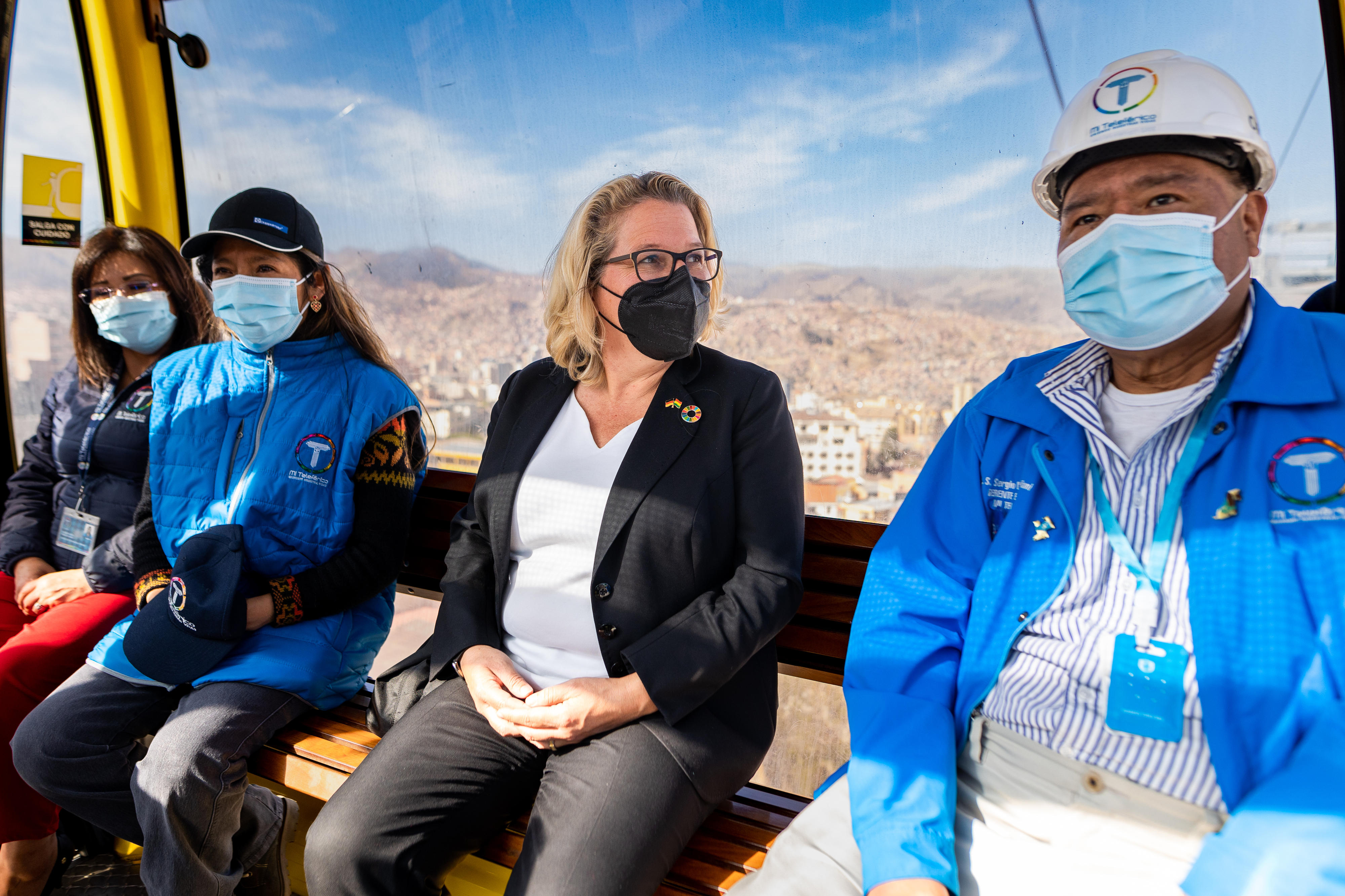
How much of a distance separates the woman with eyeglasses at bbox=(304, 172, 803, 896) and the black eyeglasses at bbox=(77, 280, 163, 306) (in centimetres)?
160

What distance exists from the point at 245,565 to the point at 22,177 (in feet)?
9.09

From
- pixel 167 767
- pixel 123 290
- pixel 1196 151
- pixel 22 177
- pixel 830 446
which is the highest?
pixel 22 177

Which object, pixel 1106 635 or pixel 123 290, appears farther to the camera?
pixel 123 290

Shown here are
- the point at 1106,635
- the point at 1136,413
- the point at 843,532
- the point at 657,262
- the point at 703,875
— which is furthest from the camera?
the point at 843,532

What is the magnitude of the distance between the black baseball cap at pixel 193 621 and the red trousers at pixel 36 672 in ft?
1.63

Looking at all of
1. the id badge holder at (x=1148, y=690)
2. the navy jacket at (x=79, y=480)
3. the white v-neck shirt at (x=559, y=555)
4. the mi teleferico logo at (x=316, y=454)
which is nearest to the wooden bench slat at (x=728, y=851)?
the white v-neck shirt at (x=559, y=555)

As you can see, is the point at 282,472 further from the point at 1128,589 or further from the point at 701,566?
the point at 1128,589

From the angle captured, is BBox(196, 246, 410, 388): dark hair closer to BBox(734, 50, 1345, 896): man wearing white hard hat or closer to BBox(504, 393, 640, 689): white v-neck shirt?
BBox(504, 393, 640, 689): white v-neck shirt

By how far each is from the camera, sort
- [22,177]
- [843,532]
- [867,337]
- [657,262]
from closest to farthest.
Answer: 1. [657,262]
2. [843,532]
3. [867,337]
4. [22,177]

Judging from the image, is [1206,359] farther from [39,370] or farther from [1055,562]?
[39,370]

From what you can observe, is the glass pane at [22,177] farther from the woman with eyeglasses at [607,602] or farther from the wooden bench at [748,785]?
the woman with eyeglasses at [607,602]

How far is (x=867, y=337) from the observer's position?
2588mm

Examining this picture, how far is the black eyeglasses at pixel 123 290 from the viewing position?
9.52 ft

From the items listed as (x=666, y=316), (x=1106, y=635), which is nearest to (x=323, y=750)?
(x=666, y=316)
